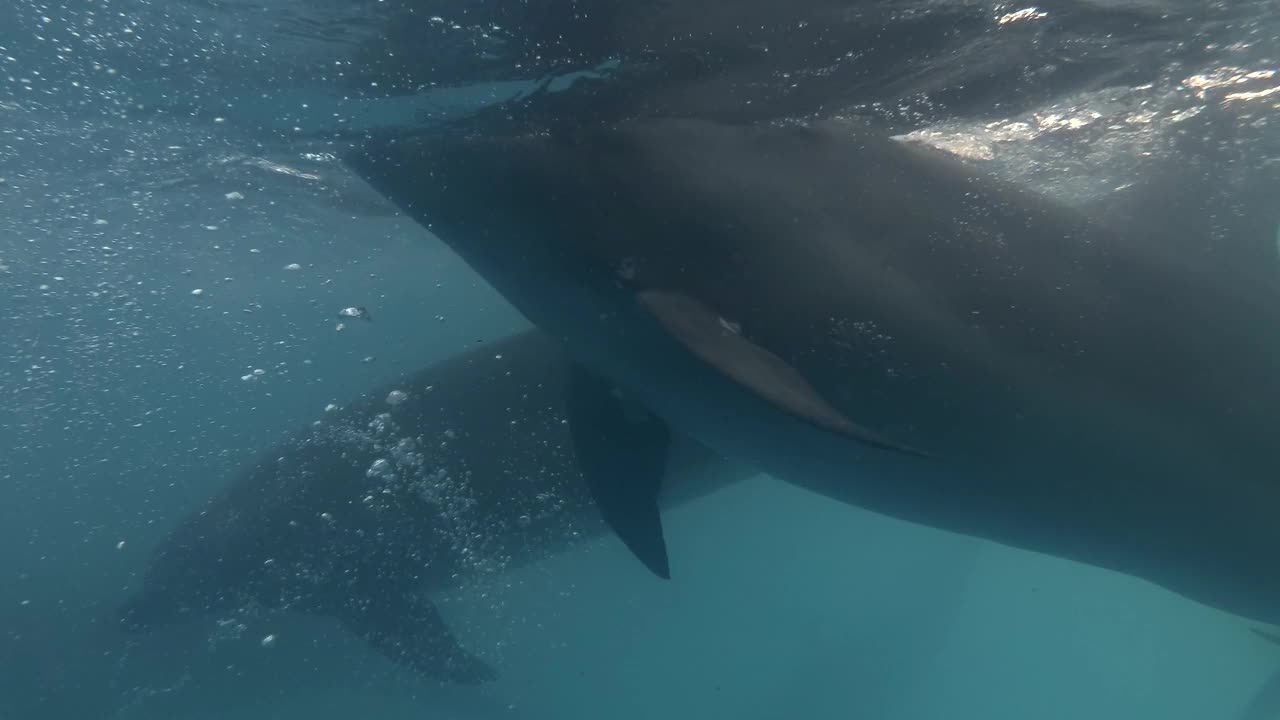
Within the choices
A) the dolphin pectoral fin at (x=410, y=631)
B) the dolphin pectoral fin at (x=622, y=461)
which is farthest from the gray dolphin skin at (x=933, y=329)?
the dolphin pectoral fin at (x=410, y=631)

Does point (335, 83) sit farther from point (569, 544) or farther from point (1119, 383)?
point (1119, 383)

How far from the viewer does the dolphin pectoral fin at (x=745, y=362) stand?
11.7ft

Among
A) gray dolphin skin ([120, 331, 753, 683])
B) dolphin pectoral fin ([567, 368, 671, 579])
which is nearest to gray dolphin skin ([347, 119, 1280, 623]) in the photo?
dolphin pectoral fin ([567, 368, 671, 579])

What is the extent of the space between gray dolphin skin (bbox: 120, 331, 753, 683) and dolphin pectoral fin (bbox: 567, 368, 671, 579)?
6.76 feet

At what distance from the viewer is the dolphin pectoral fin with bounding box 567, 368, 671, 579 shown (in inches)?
235

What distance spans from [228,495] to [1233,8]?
40.7 ft

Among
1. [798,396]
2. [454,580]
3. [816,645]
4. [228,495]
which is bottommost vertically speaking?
[816,645]

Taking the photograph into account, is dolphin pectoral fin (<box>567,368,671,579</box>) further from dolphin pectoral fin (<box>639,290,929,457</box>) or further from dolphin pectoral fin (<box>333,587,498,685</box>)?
dolphin pectoral fin (<box>333,587,498,685</box>)

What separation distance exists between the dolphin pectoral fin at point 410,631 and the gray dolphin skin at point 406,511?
0.02 m

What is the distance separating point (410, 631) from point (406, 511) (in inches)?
83.9

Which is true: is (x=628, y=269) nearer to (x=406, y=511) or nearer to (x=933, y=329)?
(x=933, y=329)

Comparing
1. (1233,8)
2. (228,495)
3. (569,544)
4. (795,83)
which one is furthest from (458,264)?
(1233,8)

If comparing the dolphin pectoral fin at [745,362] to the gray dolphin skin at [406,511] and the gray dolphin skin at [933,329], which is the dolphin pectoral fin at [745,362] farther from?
the gray dolphin skin at [406,511]

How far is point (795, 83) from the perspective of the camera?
6.13 meters
